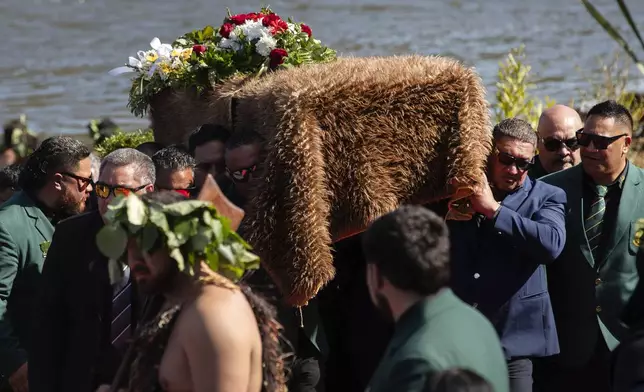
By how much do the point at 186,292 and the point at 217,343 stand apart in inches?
10.1

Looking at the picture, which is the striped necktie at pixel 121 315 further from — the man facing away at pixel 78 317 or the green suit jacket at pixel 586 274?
the green suit jacket at pixel 586 274

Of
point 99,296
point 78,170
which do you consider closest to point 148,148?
point 78,170

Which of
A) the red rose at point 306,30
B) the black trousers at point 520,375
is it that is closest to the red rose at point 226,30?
the red rose at point 306,30

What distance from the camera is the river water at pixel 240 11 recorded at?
57.9ft

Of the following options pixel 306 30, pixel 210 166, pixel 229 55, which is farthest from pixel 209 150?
pixel 306 30

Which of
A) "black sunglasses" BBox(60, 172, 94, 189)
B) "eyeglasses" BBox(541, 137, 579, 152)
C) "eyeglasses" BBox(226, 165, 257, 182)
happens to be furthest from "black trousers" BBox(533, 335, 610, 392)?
"black sunglasses" BBox(60, 172, 94, 189)

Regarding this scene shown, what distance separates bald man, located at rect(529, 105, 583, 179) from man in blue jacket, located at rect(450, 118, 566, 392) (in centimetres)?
100

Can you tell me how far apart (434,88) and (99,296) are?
1.71 m

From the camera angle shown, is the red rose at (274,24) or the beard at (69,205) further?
the red rose at (274,24)

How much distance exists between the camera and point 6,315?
18.7 feet

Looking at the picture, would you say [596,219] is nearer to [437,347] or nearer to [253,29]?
[253,29]

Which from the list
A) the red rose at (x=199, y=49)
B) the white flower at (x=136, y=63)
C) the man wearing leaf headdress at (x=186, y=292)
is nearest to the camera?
the man wearing leaf headdress at (x=186, y=292)

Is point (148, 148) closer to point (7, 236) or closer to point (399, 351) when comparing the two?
point (7, 236)

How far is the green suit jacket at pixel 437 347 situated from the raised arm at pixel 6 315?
2.72 m
